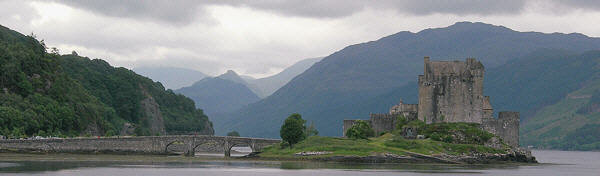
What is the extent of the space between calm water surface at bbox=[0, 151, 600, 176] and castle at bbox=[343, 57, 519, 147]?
32.8 ft

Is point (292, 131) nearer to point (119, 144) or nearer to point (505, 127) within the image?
point (119, 144)

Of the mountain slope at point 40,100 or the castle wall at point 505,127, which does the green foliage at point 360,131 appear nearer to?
the castle wall at point 505,127

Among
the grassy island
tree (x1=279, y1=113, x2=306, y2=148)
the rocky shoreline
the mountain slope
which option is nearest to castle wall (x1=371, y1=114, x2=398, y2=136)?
the grassy island

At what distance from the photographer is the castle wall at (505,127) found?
152m

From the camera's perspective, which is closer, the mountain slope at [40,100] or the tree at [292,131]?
the tree at [292,131]

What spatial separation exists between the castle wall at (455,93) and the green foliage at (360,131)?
9715 mm

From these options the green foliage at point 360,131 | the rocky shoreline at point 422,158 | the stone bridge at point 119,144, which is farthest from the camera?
the green foliage at point 360,131

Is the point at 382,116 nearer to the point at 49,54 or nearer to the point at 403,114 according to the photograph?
the point at 403,114

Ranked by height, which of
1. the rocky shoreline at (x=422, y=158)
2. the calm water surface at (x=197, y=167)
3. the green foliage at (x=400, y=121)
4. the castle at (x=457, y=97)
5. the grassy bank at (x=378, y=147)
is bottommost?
the calm water surface at (x=197, y=167)

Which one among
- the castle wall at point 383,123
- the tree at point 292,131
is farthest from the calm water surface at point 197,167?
the castle wall at point 383,123

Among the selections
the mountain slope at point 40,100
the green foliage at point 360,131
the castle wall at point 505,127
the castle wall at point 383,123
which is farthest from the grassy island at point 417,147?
the mountain slope at point 40,100

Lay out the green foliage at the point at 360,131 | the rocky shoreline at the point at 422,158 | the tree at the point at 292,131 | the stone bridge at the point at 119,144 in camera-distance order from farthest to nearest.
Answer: the green foliage at the point at 360,131
the tree at the point at 292,131
the rocky shoreline at the point at 422,158
the stone bridge at the point at 119,144

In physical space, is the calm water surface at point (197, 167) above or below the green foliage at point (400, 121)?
below

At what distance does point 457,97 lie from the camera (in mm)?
151125
